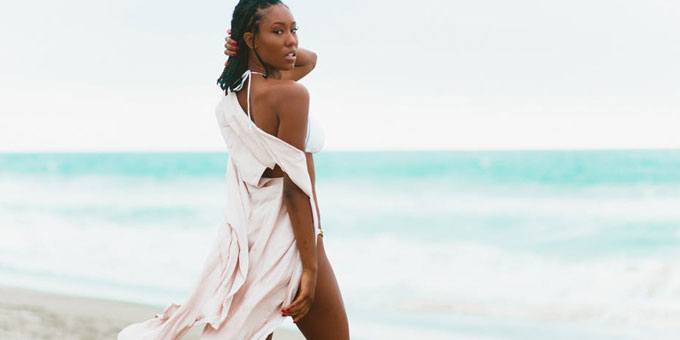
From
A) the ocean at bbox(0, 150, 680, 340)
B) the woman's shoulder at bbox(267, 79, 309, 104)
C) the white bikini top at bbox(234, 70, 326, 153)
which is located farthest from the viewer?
the ocean at bbox(0, 150, 680, 340)

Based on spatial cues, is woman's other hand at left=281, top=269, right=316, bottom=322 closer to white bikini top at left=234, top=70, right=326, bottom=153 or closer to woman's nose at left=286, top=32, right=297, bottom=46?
white bikini top at left=234, top=70, right=326, bottom=153

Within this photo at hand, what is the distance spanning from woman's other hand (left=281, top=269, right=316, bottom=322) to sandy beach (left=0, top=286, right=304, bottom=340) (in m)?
2.71

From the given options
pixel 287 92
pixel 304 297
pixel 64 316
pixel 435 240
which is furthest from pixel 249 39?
pixel 435 240

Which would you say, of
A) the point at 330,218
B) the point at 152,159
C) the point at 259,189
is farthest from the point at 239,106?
the point at 152,159


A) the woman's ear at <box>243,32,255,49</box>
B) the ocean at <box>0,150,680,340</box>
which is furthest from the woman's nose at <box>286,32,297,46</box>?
the ocean at <box>0,150,680,340</box>

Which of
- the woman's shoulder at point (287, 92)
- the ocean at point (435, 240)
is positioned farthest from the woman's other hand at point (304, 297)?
the ocean at point (435, 240)

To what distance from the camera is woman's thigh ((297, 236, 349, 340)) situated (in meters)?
2.82

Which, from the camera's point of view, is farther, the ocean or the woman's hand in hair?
the ocean

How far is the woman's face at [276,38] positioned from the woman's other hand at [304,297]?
1.92ft

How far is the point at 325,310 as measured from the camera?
282cm

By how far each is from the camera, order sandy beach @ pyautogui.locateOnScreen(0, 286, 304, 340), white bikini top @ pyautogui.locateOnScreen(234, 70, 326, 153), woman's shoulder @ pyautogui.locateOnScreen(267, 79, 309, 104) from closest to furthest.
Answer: woman's shoulder @ pyautogui.locateOnScreen(267, 79, 309, 104) → white bikini top @ pyautogui.locateOnScreen(234, 70, 326, 153) → sandy beach @ pyautogui.locateOnScreen(0, 286, 304, 340)

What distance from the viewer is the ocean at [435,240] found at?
8375mm

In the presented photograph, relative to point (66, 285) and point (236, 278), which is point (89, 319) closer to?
point (66, 285)

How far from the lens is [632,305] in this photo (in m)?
9.34
